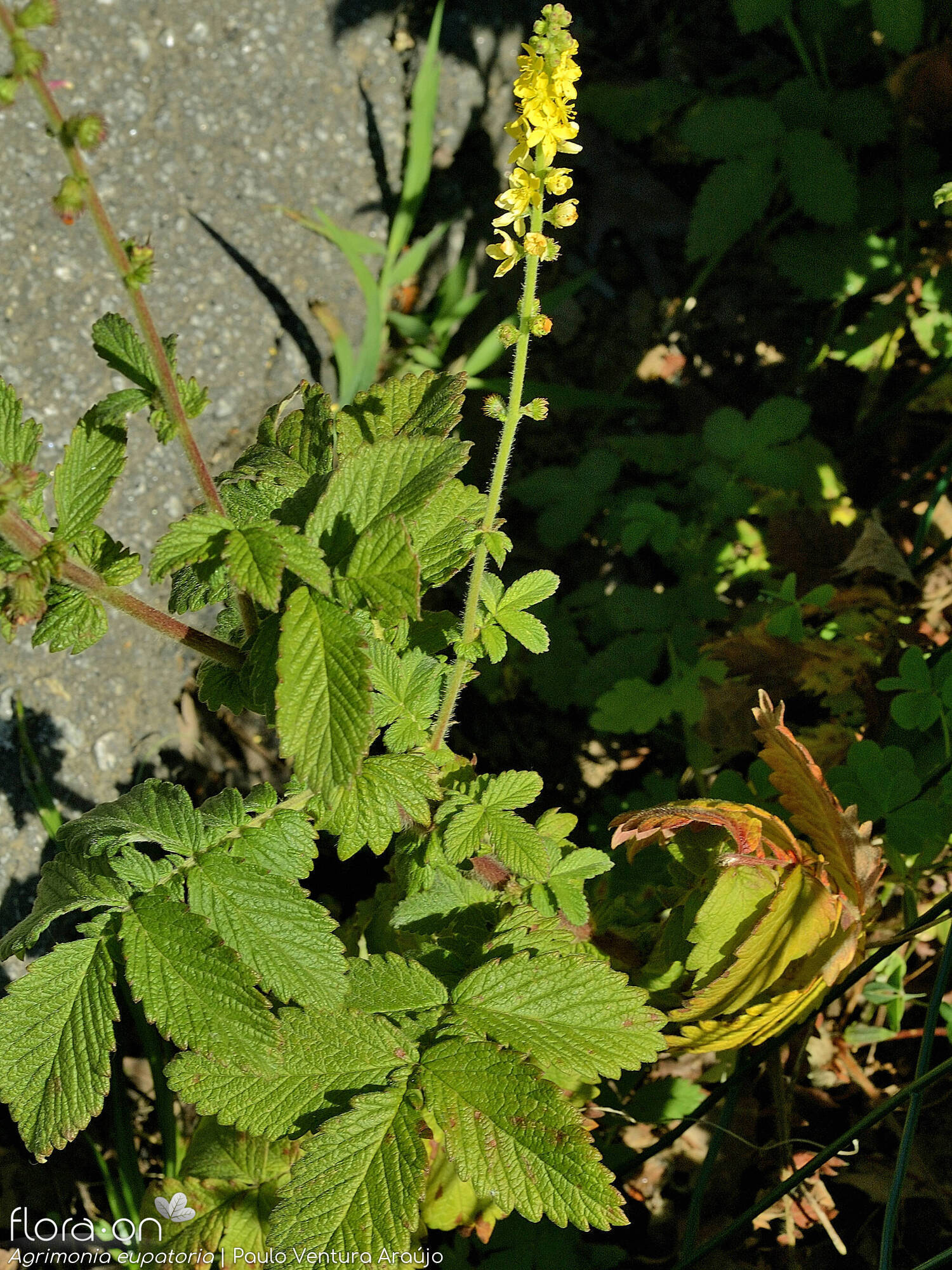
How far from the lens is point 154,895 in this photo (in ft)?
5.17

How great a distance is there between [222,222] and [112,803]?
7.16 ft

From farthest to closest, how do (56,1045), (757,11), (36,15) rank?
(757,11)
(56,1045)
(36,15)

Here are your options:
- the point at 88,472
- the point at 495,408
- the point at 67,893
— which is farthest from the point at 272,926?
the point at 495,408

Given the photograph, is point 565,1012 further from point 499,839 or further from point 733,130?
point 733,130

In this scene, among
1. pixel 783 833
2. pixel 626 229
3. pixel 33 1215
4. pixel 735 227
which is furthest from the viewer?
pixel 626 229

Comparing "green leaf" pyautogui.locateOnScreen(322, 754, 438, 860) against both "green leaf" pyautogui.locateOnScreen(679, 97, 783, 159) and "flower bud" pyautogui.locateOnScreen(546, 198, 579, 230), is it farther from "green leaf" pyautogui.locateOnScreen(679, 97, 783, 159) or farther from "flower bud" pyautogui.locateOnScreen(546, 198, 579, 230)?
"green leaf" pyautogui.locateOnScreen(679, 97, 783, 159)

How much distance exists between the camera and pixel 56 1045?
1.54 meters

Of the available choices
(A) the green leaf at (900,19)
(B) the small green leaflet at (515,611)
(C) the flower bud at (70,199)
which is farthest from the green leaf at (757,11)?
(C) the flower bud at (70,199)

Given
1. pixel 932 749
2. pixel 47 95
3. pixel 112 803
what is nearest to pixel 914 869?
pixel 932 749

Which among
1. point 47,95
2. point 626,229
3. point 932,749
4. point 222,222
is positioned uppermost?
point 47,95

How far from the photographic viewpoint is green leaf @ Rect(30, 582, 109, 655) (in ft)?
4.58

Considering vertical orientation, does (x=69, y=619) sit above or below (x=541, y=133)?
below

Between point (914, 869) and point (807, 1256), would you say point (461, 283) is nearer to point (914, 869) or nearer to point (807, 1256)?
point (914, 869)

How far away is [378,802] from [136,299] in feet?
2.65
